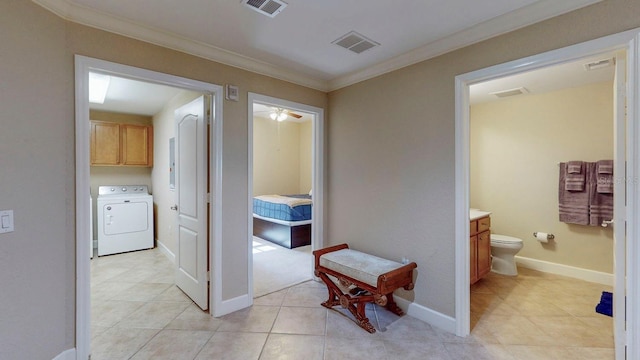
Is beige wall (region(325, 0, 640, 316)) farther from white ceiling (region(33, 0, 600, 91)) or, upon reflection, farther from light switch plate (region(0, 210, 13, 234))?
light switch plate (region(0, 210, 13, 234))

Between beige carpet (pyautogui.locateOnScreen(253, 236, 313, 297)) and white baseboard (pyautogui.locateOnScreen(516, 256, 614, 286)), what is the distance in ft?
9.95

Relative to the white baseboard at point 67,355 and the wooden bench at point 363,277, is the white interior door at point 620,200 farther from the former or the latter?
the white baseboard at point 67,355

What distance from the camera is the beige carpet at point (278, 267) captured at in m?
3.29

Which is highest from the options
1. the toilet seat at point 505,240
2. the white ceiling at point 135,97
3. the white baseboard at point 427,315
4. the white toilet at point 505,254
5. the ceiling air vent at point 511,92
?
the white ceiling at point 135,97

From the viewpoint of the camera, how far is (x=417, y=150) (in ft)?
8.23

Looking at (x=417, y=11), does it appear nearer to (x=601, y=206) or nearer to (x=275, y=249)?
(x=601, y=206)

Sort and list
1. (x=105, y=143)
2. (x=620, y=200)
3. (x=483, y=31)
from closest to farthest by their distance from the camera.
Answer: (x=620, y=200), (x=483, y=31), (x=105, y=143)

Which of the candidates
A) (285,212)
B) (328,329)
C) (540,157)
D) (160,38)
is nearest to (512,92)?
(540,157)

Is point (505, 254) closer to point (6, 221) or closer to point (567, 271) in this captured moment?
point (567, 271)

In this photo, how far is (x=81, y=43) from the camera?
1874 mm

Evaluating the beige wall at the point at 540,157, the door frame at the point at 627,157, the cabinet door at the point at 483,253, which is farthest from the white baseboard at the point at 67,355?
the beige wall at the point at 540,157

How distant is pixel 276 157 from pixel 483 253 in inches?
215

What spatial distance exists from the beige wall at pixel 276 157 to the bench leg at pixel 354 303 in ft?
15.5

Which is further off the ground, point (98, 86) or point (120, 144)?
point (98, 86)
